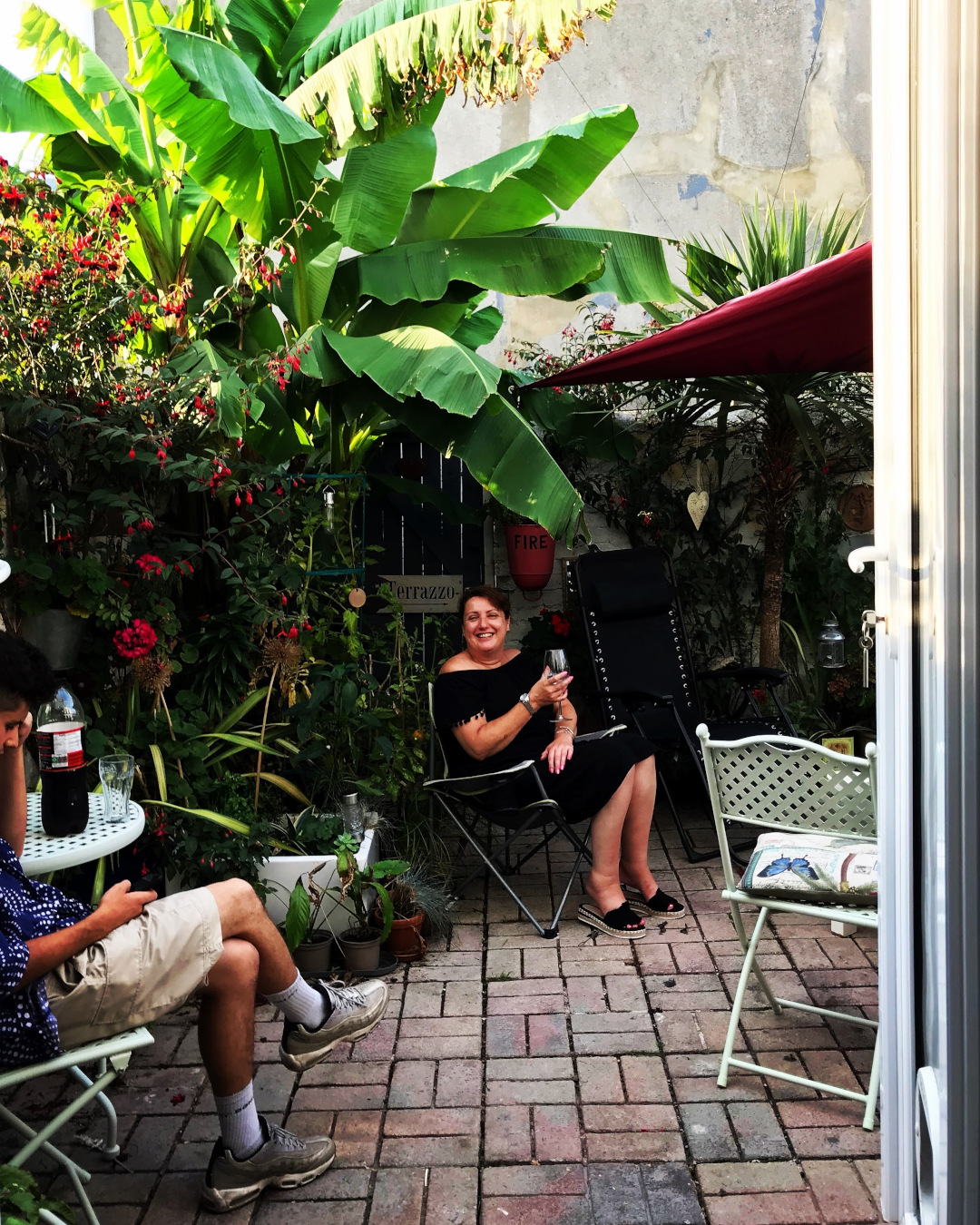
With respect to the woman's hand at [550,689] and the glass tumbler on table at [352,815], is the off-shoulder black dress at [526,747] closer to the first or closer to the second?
the woman's hand at [550,689]

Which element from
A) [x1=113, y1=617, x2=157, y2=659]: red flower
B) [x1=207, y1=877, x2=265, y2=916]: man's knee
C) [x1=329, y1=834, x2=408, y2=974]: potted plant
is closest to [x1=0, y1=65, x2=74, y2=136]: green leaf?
[x1=113, y1=617, x2=157, y2=659]: red flower

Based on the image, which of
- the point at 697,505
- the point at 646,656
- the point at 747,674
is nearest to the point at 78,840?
the point at 646,656

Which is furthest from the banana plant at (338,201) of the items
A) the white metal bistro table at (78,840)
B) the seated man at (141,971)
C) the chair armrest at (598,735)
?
the seated man at (141,971)

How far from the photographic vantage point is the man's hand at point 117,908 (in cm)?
224

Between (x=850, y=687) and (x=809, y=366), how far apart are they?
6.60 feet

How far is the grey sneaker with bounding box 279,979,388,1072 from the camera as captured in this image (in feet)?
9.14

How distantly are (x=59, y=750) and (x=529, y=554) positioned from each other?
3965mm

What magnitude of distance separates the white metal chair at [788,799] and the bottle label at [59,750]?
164 centimetres

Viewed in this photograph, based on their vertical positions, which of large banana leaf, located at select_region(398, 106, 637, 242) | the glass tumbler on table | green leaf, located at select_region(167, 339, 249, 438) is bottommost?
the glass tumbler on table

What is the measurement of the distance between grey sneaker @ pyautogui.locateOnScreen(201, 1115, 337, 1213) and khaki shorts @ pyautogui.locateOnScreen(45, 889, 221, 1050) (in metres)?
0.44

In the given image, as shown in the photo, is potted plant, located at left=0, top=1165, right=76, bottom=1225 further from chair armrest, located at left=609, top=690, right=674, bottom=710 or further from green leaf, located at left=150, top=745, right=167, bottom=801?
chair armrest, located at left=609, top=690, right=674, bottom=710

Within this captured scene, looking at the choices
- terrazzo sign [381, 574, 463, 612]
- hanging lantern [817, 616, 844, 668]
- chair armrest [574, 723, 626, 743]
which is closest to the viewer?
chair armrest [574, 723, 626, 743]

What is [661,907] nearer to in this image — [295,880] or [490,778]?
[490,778]

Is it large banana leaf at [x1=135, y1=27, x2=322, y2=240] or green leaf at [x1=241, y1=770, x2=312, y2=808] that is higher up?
large banana leaf at [x1=135, y1=27, x2=322, y2=240]
